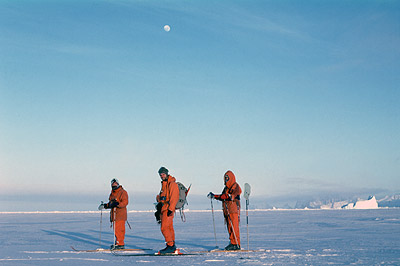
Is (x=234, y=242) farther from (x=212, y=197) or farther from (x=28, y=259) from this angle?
(x=28, y=259)

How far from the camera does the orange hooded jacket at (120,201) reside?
11.5 meters

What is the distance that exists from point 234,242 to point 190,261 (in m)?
2.19

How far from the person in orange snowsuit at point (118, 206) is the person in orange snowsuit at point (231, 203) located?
261 cm

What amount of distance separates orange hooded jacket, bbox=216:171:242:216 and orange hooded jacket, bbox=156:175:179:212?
107cm

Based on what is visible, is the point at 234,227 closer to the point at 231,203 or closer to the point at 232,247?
the point at 232,247

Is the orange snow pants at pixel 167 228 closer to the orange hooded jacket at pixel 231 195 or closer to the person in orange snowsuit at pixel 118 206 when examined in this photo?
the orange hooded jacket at pixel 231 195

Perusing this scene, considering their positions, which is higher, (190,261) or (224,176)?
(224,176)

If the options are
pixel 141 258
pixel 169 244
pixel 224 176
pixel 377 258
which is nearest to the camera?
pixel 377 258

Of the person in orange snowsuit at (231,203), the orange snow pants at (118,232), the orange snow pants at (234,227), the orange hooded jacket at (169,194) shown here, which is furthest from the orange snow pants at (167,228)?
the orange snow pants at (118,232)

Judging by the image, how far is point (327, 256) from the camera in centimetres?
892

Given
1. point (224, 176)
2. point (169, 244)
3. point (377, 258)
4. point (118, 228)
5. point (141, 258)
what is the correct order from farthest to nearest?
point (118, 228), point (224, 176), point (169, 244), point (141, 258), point (377, 258)

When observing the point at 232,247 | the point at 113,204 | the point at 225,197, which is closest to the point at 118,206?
the point at 113,204

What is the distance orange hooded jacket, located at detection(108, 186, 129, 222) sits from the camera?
37.7 feet

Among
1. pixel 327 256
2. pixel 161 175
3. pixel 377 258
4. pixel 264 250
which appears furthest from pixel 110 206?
pixel 377 258
